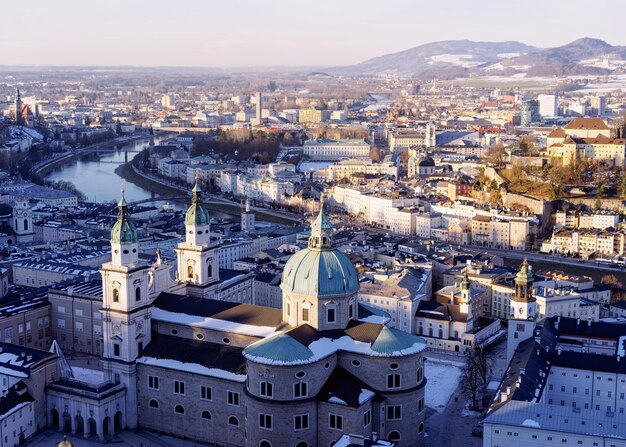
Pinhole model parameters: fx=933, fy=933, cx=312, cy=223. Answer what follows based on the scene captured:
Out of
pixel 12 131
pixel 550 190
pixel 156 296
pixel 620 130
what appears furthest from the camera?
pixel 12 131

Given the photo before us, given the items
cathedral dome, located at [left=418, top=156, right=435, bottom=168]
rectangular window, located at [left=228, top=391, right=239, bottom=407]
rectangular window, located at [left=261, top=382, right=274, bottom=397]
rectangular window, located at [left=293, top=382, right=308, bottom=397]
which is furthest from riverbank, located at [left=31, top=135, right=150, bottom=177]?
rectangular window, located at [left=293, top=382, right=308, bottom=397]

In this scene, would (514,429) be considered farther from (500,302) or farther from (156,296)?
(500,302)

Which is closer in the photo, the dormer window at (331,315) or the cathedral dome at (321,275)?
the cathedral dome at (321,275)

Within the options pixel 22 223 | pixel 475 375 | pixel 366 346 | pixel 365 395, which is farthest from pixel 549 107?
pixel 365 395

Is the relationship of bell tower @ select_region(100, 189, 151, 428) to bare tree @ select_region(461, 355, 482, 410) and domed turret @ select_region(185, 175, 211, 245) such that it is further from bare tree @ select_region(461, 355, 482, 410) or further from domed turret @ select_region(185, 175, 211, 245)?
bare tree @ select_region(461, 355, 482, 410)

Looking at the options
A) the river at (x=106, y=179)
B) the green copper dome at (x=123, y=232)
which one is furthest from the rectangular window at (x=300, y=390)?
the river at (x=106, y=179)

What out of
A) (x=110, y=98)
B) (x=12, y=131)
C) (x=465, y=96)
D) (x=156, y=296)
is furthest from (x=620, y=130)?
(x=110, y=98)

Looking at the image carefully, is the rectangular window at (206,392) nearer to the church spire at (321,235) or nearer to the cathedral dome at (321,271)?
the cathedral dome at (321,271)
